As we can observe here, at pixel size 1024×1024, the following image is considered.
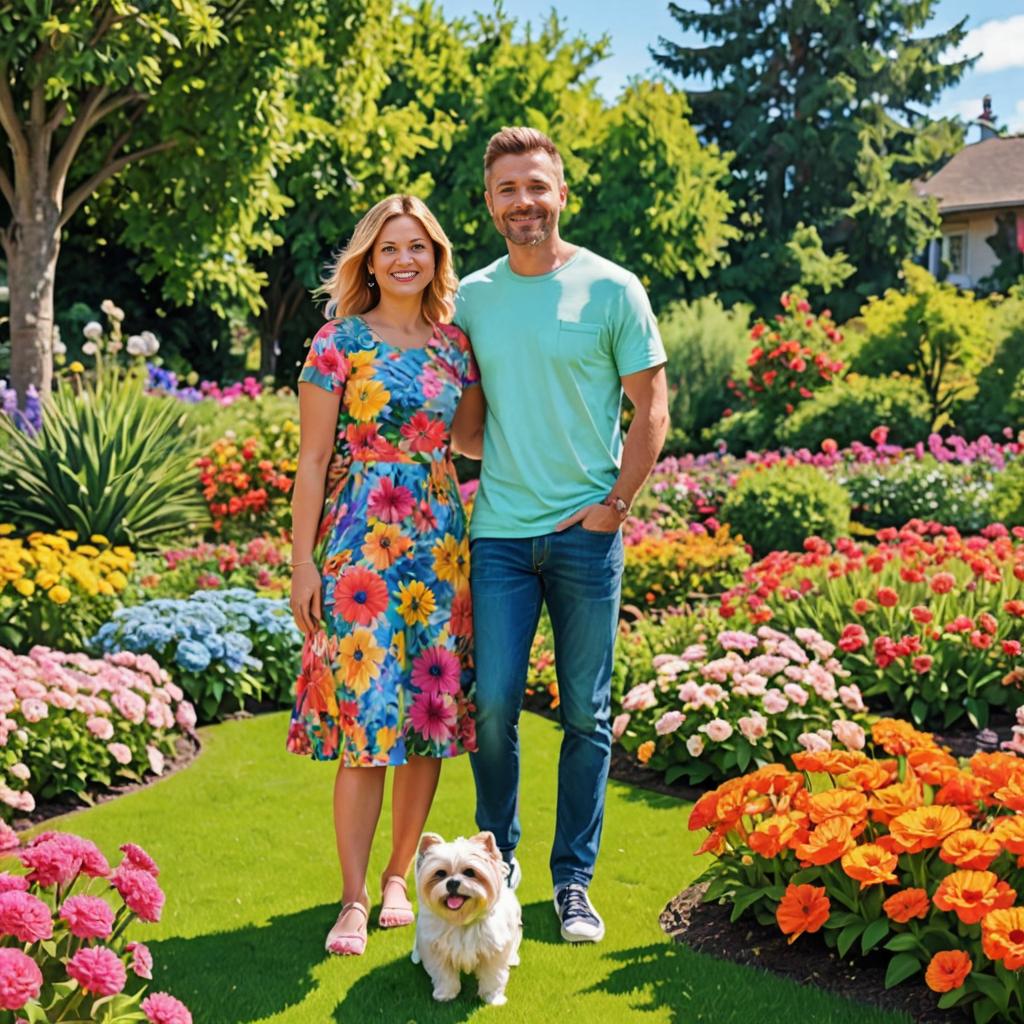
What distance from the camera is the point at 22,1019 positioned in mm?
2408

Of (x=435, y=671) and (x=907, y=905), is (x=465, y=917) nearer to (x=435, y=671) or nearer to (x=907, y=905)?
(x=435, y=671)

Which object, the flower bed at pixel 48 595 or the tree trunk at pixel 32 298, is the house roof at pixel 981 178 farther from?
the flower bed at pixel 48 595

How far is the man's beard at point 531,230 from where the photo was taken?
3476mm

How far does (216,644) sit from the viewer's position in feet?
20.4

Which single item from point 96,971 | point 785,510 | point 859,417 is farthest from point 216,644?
point 859,417

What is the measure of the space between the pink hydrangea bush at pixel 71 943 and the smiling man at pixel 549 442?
1130mm

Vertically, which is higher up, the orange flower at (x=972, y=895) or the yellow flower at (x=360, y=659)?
the yellow flower at (x=360, y=659)

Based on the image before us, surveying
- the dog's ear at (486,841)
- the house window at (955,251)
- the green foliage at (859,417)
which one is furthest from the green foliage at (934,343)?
the house window at (955,251)

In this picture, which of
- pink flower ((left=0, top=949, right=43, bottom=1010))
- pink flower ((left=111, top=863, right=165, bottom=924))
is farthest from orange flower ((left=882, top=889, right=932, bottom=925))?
pink flower ((left=0, top=949, right=43, bottom=1010))

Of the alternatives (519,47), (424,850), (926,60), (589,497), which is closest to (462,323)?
(589,497)

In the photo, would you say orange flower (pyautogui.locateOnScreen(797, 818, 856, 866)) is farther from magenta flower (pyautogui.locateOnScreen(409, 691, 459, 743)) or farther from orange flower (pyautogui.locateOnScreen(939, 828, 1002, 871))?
magenta flower (pyautogui.locateOnScreen(409, 691, 459, 743))

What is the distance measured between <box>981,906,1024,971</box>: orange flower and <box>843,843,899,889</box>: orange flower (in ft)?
1.02

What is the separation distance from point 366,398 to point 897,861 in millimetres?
1874

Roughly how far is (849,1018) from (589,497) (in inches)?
58.2
